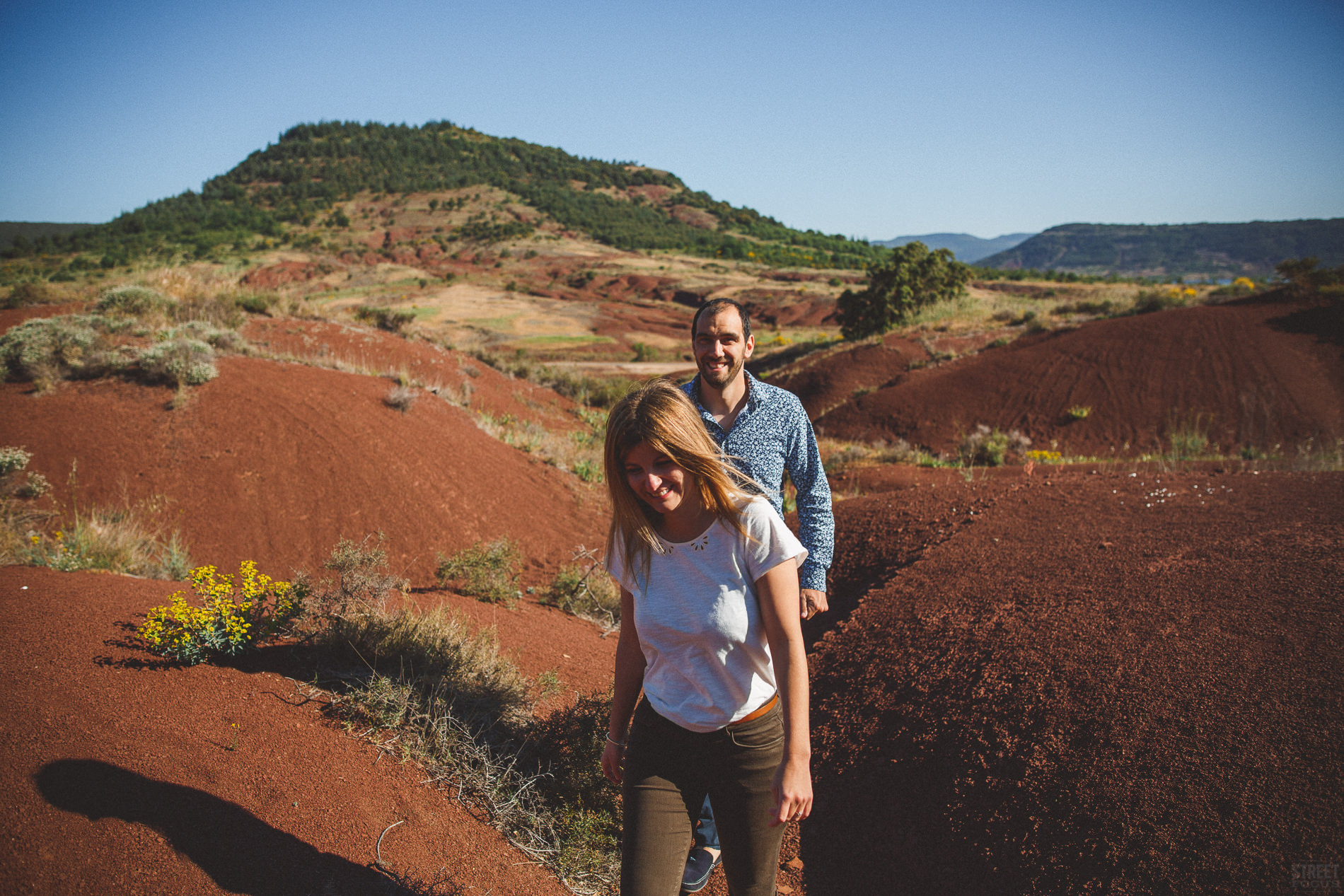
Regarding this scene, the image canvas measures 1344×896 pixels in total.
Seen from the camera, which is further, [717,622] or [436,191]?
[436,191]

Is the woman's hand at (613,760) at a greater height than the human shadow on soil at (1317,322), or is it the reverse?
the human shadow on soil at (1317,322)

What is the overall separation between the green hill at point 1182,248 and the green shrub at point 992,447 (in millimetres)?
109662

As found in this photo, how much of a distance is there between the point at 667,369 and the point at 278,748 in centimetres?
2549

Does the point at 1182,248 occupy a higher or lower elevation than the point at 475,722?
higher

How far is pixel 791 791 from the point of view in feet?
5.49

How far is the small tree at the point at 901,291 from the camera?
88.9 ft

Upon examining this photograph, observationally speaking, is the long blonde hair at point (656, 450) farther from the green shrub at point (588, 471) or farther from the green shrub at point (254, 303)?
the green shrub at point (254, 303)

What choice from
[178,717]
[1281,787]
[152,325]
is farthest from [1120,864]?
[152,325]

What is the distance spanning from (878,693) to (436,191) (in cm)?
9294

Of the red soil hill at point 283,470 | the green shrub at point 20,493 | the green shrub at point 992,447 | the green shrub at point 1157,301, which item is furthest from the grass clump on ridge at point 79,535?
the green shrub at point 1157,301

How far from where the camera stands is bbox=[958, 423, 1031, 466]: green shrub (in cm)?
1267

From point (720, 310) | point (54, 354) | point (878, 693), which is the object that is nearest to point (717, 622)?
point (720, 310)

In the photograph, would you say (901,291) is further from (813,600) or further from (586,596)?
(813,600)

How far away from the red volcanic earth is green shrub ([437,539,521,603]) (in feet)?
0.89
